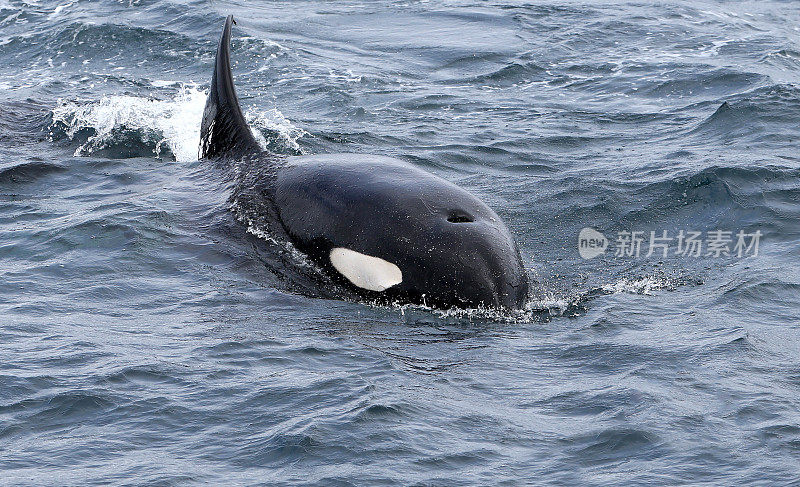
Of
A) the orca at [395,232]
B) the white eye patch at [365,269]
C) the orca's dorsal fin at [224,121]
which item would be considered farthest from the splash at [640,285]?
the orca's dorsal fin at [224,121]

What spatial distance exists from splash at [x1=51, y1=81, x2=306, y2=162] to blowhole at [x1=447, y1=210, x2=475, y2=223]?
579cm

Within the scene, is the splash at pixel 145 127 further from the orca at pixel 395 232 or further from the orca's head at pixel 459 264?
the orca's head at pixel 459 264

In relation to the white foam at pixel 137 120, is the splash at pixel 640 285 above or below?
below

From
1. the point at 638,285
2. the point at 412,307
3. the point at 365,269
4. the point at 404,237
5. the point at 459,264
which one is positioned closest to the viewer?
the point at 459,264

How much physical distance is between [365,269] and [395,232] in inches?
17.8

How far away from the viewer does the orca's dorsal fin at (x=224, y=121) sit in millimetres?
13477

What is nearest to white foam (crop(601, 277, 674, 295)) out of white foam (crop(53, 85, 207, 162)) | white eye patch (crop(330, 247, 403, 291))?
white eye patch (crop(330, 247, 403, 291))

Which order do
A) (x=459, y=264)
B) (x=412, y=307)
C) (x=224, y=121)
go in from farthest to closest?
1. (x=224, y=121)
2. (x=412, y=307)
3. (x=459, y=264)

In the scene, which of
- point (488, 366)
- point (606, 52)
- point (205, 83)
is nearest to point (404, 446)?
point (488, 366)

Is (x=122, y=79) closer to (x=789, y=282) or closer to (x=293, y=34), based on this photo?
(x=293, y=34)

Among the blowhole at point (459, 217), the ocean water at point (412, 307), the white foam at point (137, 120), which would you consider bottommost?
the ocean water at point (412, 307)

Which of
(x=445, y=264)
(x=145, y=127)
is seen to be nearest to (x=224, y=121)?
(x=145, y=127)

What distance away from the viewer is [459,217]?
405 inches

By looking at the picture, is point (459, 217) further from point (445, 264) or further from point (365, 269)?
point (365, 269)
